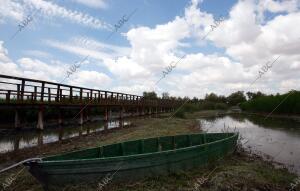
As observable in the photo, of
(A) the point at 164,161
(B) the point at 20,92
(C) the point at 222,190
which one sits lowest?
(C) the point at 222,190

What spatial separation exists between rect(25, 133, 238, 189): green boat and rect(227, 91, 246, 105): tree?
12034 cm

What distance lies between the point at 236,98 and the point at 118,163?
421 ft

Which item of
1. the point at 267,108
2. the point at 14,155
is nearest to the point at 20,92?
the point at 14,155

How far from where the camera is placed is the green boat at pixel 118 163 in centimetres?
698

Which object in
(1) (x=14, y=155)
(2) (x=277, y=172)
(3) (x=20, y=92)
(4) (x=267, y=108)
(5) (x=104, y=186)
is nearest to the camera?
(5) (x=104, y=186)

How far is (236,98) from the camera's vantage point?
430 ft

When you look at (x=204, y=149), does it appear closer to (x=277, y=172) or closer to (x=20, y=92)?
(x=277, y=172)

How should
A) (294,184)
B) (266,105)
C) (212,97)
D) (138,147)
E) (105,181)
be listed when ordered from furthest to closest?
(212,97) → (266,105) → (138,147) → (294,184) → (105,181)

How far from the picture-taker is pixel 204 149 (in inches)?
391

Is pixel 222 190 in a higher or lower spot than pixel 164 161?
lower

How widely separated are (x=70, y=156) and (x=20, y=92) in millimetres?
10676

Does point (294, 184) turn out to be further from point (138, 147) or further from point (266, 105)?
point (266, 105)

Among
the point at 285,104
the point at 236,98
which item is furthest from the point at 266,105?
the point at 236,98

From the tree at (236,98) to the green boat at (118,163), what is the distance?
12034 centimetres
